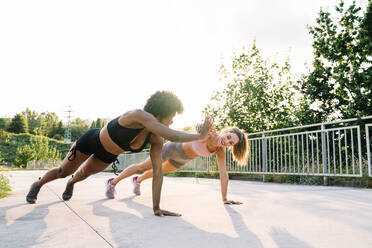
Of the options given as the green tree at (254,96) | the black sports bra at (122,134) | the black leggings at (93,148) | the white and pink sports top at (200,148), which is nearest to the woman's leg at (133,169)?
the white and pink sports top at (200,148)

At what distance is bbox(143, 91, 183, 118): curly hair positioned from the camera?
2.50m

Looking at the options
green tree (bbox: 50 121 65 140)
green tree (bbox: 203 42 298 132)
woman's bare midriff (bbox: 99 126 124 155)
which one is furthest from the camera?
green tree (bbox: 50 121 65 140)

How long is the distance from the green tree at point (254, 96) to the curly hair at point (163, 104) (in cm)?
808

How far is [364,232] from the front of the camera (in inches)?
67.3

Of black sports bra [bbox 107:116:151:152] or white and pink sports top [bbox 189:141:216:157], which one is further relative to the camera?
white and pink sports top [bbox 189:141:216:157]

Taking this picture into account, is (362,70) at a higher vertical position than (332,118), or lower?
higher

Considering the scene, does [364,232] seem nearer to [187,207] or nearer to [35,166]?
[187,207]

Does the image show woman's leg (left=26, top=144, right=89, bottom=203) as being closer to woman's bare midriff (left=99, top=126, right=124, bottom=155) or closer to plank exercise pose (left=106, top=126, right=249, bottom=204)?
woman's bare midriff (left=99, top=126, right=124, bottom=155)

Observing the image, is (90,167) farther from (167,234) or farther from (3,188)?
(3,188)

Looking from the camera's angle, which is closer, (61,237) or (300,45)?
(61,237)

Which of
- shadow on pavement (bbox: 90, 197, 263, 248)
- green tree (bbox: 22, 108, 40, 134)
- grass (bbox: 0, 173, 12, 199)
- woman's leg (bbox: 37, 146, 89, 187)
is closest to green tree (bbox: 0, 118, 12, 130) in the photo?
green tree (bbox: 22, 108, 40, 134)

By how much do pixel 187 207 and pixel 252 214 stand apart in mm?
676

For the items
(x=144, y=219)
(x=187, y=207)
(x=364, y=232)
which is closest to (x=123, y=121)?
(x=144, y=219)

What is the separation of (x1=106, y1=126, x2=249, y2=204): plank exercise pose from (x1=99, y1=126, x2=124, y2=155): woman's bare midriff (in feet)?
1.80
